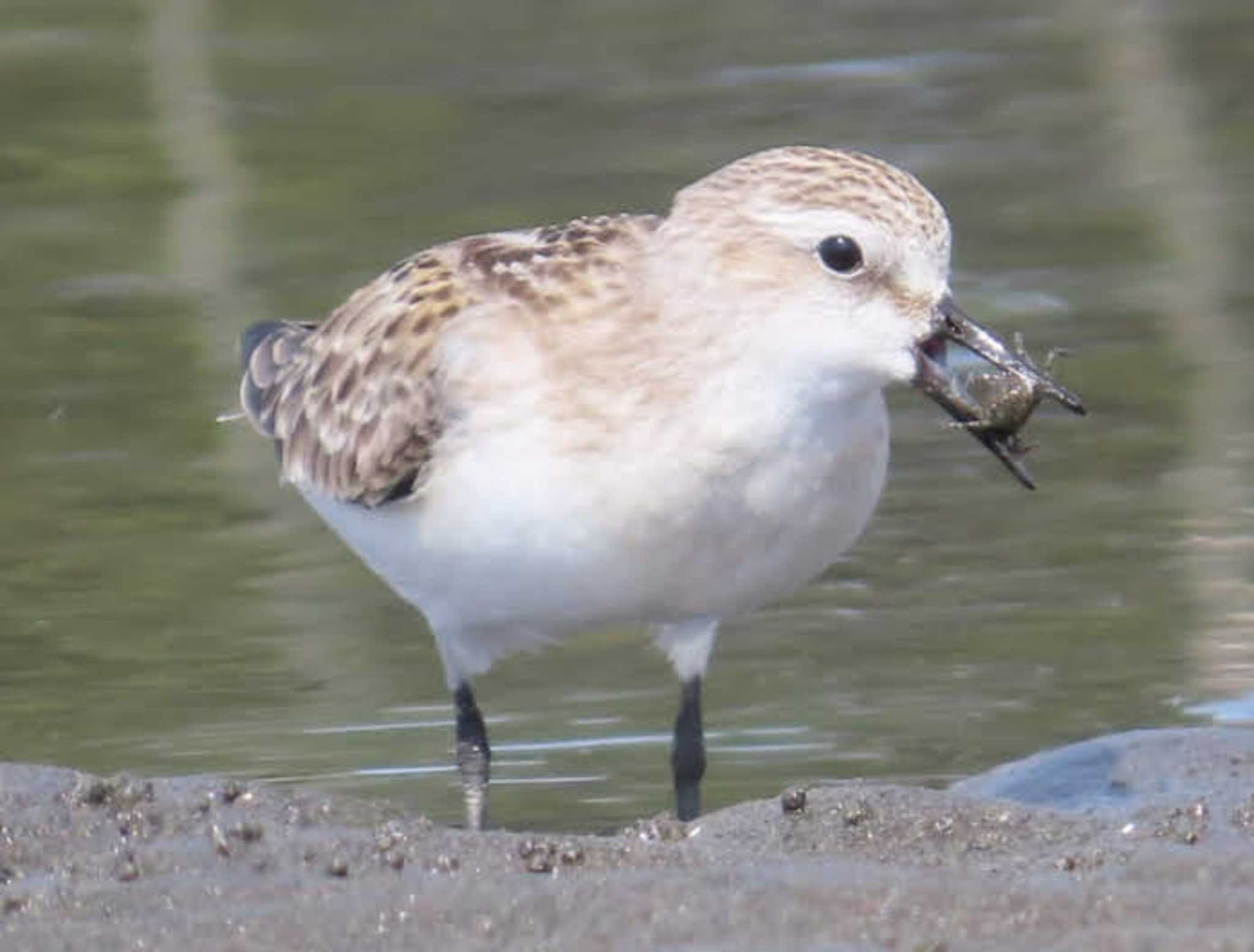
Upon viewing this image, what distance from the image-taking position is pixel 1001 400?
7.25m

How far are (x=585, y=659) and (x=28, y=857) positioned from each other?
246 cm

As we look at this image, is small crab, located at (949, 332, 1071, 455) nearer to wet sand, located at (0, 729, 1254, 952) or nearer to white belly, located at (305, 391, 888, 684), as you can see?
white belly, located at (305, 391, 888, 684)

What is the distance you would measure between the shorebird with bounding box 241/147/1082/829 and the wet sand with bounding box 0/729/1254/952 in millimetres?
664

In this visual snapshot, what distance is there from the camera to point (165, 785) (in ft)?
23.1

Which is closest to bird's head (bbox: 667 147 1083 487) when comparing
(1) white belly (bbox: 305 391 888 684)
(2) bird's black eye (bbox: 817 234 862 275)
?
(2) bird's black eye (bbox: 817 234 862 275)

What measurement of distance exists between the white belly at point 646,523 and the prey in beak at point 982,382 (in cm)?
22

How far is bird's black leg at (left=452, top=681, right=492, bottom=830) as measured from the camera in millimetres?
7824

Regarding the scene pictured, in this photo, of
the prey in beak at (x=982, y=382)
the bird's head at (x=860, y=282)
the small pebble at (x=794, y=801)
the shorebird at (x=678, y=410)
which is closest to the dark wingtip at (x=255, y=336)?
the shorebird at (x=678, y=410)

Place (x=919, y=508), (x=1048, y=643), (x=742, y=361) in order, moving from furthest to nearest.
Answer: (x=919, y=508) < (x=1048, y=643) < (x=742, y=361)

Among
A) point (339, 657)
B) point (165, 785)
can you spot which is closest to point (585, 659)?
point (339, 657)

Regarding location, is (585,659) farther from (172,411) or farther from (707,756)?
(172,411)

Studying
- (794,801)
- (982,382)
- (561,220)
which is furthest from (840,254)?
(561,220)

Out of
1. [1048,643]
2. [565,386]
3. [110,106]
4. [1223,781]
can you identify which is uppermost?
[565,386]

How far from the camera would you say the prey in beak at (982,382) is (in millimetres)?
7098
